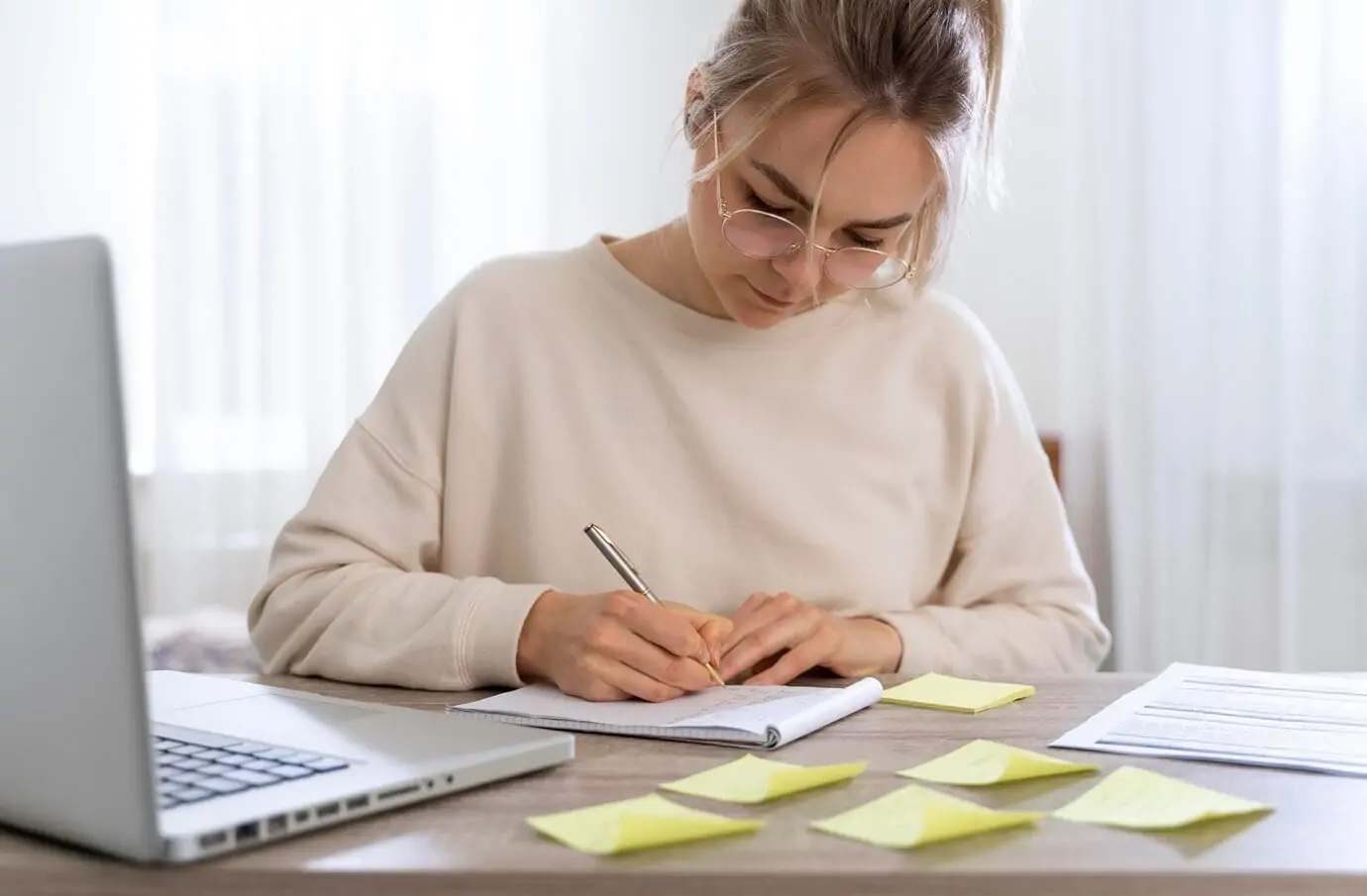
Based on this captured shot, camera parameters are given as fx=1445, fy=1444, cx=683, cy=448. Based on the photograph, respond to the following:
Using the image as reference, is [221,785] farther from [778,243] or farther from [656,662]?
[778,243]

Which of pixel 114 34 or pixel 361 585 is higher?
pixel 114 34

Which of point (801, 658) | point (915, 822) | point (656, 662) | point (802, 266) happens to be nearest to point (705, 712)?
point (656, 662)

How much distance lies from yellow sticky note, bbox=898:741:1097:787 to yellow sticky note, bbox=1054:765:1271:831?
0.13ft

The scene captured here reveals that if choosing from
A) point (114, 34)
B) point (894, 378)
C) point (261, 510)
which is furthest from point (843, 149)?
point (114, 34)

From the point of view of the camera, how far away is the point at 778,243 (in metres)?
1.27

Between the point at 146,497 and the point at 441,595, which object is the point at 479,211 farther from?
the point at 441,595

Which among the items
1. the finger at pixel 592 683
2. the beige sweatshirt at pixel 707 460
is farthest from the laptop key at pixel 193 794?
the beige sweatshirt at pixel 707 460

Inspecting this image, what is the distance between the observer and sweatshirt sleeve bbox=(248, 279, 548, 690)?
115cm

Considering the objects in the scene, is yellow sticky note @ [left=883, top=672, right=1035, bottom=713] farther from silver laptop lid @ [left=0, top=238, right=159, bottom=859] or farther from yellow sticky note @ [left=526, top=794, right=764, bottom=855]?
silver laptop lid @ [left=0, top=238, right=159, bottom=859]

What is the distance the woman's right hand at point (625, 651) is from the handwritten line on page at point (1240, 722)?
0.28 m

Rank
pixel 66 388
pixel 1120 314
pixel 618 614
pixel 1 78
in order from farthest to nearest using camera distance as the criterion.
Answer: pixel 1 78 → pixel 1120 314 → pixel 618 614 → pixel 66 388

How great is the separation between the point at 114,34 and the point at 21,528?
108 inches

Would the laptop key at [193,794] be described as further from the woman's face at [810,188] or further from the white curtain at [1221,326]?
the white curtain at [1221,326]

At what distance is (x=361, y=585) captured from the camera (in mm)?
1265
